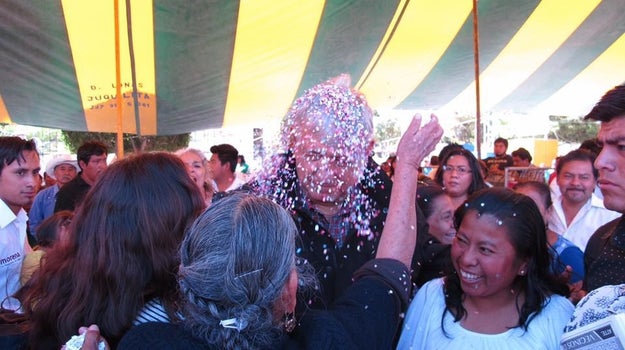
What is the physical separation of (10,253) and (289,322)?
1.51m

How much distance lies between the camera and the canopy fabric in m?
4.48

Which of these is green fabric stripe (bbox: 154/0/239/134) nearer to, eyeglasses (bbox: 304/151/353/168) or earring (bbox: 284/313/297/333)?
eyeglasses (bbox: 304/151/353/168)

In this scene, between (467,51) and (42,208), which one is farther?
(467,51)

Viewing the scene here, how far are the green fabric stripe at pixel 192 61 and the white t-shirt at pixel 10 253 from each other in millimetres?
2724

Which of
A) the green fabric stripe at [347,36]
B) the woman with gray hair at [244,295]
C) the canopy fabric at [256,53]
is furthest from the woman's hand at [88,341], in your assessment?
the green fabric stripe at [347,36]

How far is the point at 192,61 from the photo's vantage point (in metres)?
5.01

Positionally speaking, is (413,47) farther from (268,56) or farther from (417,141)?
(417,141)

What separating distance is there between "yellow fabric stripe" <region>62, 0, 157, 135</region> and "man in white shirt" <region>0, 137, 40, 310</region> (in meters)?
2.49

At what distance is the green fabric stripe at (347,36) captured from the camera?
15.6 ft

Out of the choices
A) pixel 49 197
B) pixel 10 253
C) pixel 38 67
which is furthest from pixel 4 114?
pixel 10 253

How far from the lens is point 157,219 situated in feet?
3.33

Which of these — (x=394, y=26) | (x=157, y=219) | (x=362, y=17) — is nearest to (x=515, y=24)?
(x=394, y=26)

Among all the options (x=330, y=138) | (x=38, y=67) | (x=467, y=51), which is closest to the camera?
(x=330, y=138)

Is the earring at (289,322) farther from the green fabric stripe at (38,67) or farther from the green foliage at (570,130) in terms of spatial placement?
the green foliage at (570,130)
